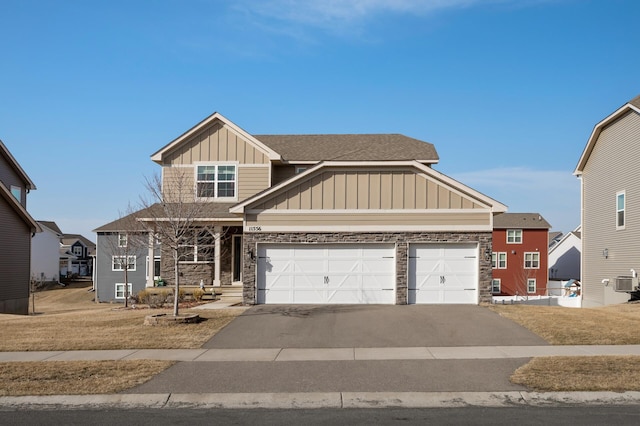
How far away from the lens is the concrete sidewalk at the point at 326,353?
12672mm

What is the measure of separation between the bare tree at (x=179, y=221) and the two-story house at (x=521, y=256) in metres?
38.2

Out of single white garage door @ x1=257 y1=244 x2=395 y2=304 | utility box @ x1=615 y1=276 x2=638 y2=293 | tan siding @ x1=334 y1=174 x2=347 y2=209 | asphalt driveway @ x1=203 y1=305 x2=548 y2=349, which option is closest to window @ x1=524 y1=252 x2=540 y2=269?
utility box @ x1=615 y1=276 x2=638 y2=293

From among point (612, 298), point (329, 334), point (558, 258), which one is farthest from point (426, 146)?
point (558, 258)

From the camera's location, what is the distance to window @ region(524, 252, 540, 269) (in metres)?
57.3

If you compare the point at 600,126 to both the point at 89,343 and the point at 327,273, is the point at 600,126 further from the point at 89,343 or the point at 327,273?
the point at 89,343

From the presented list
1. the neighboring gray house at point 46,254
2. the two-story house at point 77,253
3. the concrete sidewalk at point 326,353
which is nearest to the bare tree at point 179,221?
the concrete sidewalk at point 326,353

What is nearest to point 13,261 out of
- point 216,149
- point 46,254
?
point 216,149

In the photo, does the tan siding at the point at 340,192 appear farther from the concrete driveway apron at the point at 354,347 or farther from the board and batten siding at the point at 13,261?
the board and batten siding at the point at 13,261

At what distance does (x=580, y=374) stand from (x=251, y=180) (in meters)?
18.9

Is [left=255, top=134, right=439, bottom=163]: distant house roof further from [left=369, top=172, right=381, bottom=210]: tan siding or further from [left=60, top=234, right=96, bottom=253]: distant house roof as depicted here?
[left=60, top=234, right=96, bottom=253]: distant house roof

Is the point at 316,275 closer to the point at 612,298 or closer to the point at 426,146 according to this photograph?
the point at 426,146

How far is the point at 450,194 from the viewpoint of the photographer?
68.5ft

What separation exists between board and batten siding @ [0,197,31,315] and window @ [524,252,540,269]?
145ft

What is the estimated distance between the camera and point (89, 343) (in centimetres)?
1453
